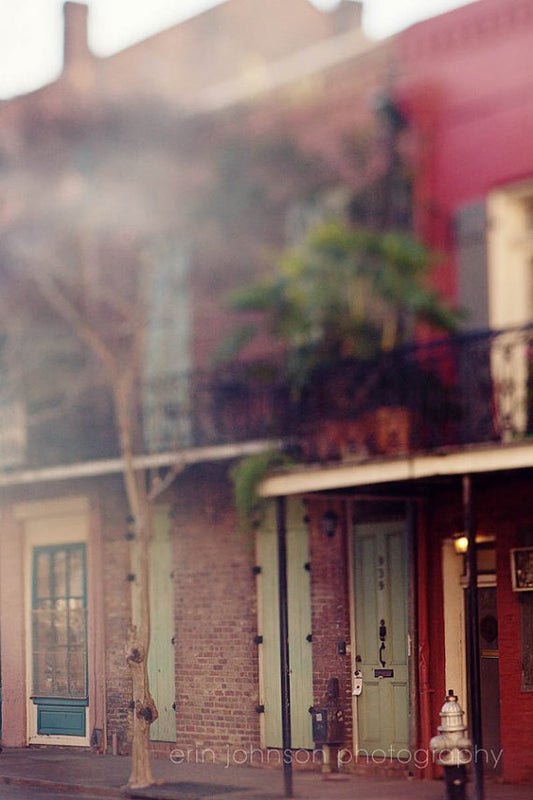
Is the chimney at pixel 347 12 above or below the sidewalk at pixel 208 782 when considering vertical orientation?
above

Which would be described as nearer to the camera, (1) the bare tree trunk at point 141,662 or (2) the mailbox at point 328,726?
(1) the bare tree trunk at point 141,662

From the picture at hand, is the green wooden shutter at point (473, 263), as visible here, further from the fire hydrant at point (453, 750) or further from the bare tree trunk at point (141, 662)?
the fire hydrant at point (453, 750)

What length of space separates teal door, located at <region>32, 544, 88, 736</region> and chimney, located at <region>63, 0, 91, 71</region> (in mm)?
6099

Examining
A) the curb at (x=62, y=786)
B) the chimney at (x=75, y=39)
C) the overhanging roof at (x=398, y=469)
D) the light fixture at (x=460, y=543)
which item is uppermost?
the chimney at (x=75, y=39)

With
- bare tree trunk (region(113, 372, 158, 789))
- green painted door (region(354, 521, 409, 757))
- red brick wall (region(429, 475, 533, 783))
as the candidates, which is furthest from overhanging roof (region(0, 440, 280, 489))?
red brick wall (region(429, 475, 533, 783))

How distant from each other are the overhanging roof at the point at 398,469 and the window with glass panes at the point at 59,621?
5832 mm

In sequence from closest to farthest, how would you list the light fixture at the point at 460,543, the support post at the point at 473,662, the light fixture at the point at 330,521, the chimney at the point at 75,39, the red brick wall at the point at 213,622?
the support post at the point at 473,662
the light fixture at the point at 460,543
the light fixture at the point at 330,521
the red brick wall at the point at 213,622
the chimney at the point at 75,39

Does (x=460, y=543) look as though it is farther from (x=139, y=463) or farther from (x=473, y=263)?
(x=139, y=463)

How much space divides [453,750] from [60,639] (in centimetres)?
882

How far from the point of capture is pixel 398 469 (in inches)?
510

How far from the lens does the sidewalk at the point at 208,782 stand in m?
14.2

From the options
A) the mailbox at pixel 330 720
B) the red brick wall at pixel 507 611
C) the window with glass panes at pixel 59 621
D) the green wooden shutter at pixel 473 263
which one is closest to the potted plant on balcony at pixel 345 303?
the green wooden shutter at pixel 473 263

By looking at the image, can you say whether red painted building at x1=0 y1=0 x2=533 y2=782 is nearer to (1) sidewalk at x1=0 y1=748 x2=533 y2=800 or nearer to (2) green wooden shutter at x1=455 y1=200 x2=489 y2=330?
(2) green wooden shutter at x1=455 y1=200 x2=489 y2=330

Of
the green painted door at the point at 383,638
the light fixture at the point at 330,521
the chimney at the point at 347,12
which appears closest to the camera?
the green painted door at the point at 383,638
